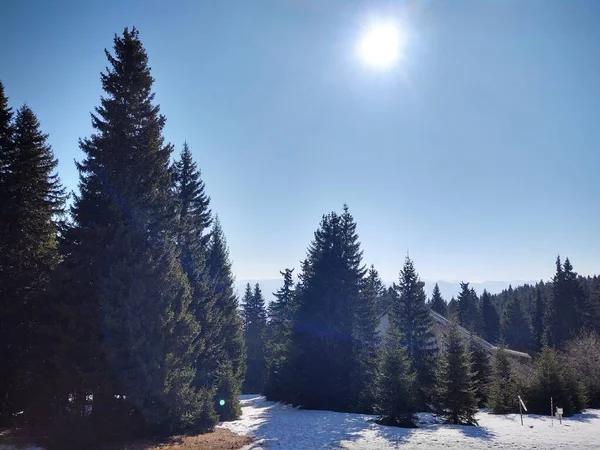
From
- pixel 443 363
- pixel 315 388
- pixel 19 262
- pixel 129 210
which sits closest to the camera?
pixel 129 210

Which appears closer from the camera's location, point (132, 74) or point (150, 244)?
point (150, 244)

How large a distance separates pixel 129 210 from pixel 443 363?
1852 cm

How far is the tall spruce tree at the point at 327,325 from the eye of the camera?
27766 mm

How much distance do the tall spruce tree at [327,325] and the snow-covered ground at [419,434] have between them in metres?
6.53

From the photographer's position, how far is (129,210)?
15.6 m

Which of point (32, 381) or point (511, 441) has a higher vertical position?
point (32, 381)

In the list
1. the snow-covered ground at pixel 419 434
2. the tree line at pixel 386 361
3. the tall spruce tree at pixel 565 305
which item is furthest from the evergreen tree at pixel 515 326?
the snow-covered ground at pixel 419 434

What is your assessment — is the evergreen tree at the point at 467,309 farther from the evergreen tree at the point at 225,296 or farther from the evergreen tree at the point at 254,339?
the evergreen tree at the point at 225,296

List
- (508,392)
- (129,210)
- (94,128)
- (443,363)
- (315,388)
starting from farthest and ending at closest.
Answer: (315,388) → (508,392) → (443,363) → (94,128) → (129,210)

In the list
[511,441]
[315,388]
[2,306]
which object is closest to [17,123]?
[2,306]

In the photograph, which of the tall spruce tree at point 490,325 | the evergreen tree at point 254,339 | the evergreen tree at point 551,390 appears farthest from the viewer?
the tall spruce tree at point 490,325

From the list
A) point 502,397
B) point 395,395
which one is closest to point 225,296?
point 395,395

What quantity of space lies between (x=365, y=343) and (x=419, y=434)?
40.3 ft

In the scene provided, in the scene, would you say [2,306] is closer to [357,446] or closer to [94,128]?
[94,128]
